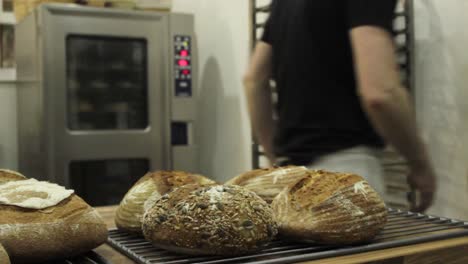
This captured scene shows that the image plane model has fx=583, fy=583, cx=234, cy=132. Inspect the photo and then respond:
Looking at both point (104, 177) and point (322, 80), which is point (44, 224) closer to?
point (322, 80)

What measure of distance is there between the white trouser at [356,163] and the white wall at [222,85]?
1.45 m

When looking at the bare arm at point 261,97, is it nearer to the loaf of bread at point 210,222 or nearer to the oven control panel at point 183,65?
the loaf of bread at point 210,222

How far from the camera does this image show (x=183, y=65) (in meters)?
2.69

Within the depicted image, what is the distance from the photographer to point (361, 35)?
1339 millimetres

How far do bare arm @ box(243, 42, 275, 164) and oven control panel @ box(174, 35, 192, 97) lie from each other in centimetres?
96

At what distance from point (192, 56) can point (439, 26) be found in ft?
3.88

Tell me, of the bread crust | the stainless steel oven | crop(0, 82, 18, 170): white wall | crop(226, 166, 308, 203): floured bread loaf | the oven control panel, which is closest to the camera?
the bread crust

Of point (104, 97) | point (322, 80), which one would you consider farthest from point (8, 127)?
point (322, 80)

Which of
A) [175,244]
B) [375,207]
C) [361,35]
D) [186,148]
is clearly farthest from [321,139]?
[186,148]

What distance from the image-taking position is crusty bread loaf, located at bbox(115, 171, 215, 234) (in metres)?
0.97

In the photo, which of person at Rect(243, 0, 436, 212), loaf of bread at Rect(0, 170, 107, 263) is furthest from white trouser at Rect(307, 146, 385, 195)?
loaf of bread at Rect(0, 170, 107, 263)

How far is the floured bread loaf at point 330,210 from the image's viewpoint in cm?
88

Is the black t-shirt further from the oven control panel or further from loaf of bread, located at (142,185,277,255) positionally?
the oven control panel

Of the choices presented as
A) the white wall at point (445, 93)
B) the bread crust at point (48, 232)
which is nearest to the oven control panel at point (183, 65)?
the white wall at point (445, 93)
